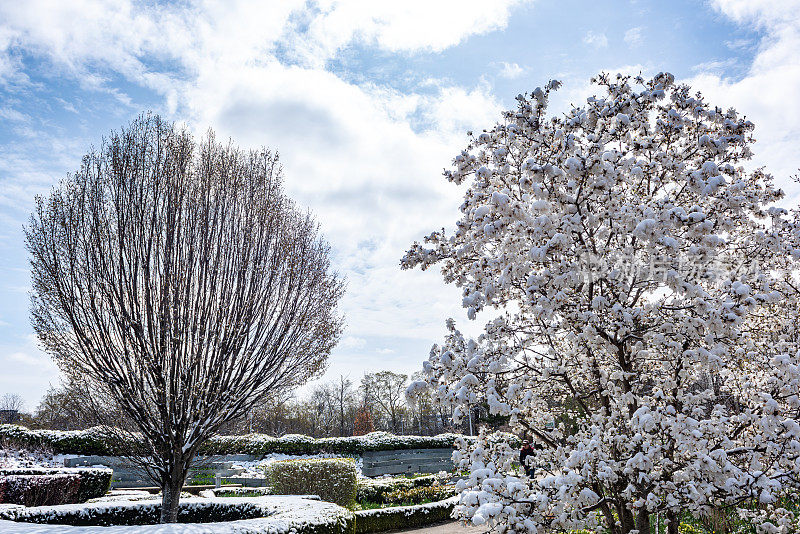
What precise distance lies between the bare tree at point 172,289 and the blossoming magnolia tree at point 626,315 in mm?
4451

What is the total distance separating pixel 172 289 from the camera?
7.75 metres

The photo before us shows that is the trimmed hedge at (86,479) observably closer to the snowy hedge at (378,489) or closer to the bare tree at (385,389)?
the snowy hedge at (378,489)

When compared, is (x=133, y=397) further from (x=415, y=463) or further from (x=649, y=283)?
(x=415, y=463)

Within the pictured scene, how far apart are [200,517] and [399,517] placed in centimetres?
452

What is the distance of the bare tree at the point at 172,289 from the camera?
763cm

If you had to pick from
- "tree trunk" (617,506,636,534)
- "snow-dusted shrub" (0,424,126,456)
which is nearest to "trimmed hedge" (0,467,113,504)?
"snow-dusted shrub" (0,424,126,456)

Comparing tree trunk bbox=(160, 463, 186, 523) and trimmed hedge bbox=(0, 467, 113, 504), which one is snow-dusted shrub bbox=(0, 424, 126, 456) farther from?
tree trunk bbox=(160, 463, 186, 523)

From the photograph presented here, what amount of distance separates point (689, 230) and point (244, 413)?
308 inches

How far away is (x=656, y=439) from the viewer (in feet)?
13.0

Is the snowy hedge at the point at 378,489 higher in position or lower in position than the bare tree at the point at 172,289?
lower

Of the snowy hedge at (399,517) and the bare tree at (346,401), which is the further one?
the bare tree at (346,401)

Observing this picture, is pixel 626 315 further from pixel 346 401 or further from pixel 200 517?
pixel 346 401

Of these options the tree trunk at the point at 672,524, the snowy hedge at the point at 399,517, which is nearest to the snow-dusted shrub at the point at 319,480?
the snowy hedge at the point at 399,517

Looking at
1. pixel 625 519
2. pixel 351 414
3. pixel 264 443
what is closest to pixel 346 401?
pixel 351 414
